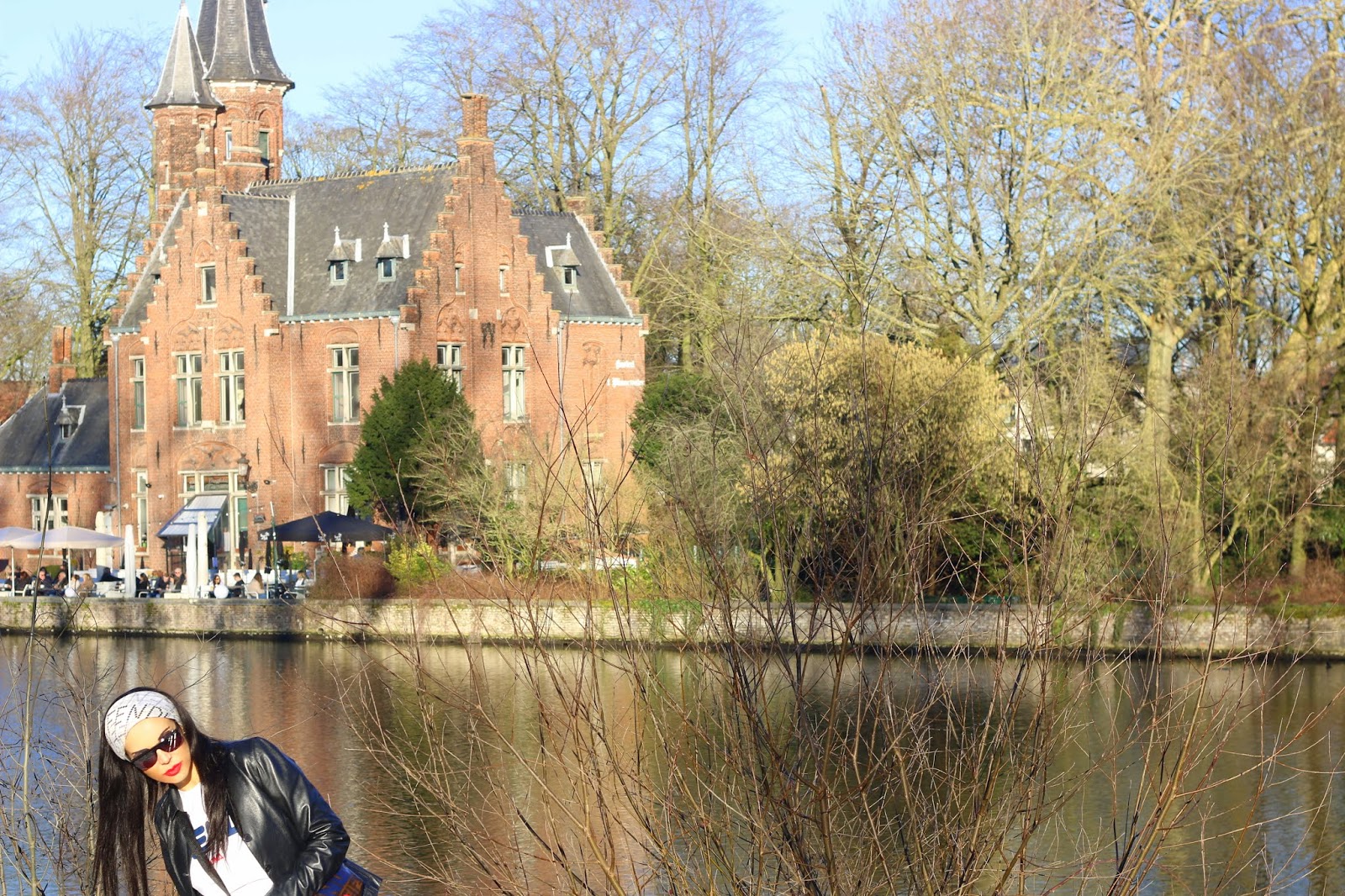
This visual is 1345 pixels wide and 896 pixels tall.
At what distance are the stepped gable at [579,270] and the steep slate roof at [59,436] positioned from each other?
1062 centimetres

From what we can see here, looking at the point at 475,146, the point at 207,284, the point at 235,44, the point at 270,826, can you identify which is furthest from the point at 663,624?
the point at 235,44

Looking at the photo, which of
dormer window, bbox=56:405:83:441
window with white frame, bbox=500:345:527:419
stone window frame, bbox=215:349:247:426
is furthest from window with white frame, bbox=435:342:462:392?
dormer window, bbox=56:405:83:441

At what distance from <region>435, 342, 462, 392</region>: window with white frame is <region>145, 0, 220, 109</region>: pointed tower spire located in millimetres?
8641

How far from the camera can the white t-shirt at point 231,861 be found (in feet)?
14.5

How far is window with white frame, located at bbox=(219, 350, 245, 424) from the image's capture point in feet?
122

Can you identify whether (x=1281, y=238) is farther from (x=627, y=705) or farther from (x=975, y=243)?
(x=627, y=705)

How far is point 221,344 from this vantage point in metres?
37.3

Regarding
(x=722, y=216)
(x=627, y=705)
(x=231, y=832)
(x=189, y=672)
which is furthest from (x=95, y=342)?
(x=231, y=832)

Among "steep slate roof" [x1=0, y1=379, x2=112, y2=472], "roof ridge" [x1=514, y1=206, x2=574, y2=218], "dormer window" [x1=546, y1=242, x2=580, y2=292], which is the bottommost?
"steep slate roof" [x1=0, y1=379, x2=112, y2=472]

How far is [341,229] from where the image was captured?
123 ft

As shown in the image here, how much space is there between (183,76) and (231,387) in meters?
7.62

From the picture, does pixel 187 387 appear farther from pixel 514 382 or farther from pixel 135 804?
pixel 135 804

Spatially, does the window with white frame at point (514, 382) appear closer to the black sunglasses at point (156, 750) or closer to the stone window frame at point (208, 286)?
the stone window frame at point (208, 286)

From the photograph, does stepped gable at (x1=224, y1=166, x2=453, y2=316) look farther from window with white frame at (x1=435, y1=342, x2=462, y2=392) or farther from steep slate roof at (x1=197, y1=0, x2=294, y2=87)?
steep slate roof at (x1=197, y1=0, x2=294, y2=87)
